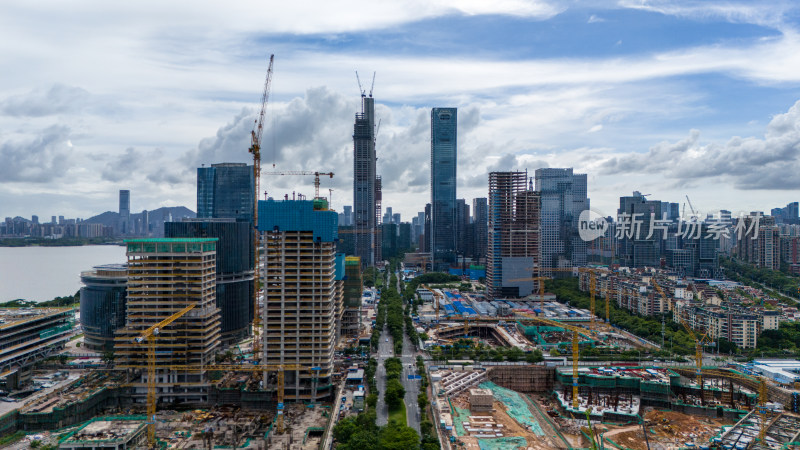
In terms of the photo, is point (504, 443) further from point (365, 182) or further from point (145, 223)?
point (145, 223)

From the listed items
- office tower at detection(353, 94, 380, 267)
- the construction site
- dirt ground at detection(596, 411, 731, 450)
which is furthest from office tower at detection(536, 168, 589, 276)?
dirt ground at detection(596, 411, 731, 450)

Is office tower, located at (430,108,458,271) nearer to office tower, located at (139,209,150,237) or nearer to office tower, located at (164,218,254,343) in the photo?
office tower, located at (164,218,254,343)

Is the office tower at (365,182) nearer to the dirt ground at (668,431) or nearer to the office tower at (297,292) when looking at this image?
the office tower at (297,292)

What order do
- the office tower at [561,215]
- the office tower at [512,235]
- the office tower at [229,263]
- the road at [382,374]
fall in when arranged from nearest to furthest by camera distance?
the road at [382,374], the office tower at [229,263], the office tower at [512,235], the office tower at [561,215]

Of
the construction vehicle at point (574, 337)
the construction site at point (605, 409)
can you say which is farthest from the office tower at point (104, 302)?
the construction vehicle at point (574, 337)

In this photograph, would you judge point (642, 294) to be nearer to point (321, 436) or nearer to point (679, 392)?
point (679, 392)

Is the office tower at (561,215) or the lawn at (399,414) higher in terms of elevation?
the office tower at (561,215)
